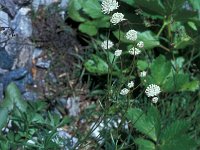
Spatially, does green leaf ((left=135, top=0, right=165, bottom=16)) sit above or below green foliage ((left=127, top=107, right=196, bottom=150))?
above

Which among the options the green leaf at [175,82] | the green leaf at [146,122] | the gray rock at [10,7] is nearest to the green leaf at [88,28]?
the gray rock at [10,7]

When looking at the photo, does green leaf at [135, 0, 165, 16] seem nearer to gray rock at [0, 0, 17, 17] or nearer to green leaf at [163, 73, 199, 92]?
green leaf at [163, 73, 199, 92]

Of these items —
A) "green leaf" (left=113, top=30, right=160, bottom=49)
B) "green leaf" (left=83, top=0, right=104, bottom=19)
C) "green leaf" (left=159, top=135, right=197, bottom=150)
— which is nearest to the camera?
"green leaf" (left=159, top=135, right=197, bottom=150)

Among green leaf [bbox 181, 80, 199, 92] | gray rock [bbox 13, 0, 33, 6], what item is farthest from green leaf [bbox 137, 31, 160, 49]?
gray rock [bbox 13, 0, 33, 6]

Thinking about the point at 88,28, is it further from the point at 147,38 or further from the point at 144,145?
the point at 144,145

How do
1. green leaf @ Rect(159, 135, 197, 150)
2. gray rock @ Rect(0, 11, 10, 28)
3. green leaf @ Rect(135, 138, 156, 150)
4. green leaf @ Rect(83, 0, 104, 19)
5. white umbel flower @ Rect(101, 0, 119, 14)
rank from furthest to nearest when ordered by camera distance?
1. green leaf @ Rect(83, 0, 104, 19)
2. gray rock @ Rect(0, 11, 10, 28)
3. green leaf @ Rect(135, 138, 156, 150)
4. green leaf @ Rect(159, 135, 197, 150)
5. white umbel flower @ Rect(101, 0, 119, 14)

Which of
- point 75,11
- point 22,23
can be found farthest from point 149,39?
point 22,23

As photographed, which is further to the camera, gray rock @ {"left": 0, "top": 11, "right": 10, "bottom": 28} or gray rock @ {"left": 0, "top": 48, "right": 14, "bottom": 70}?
gray rock @ {"left": 0, "top": 48, "right": 14, "bottom": 70}
